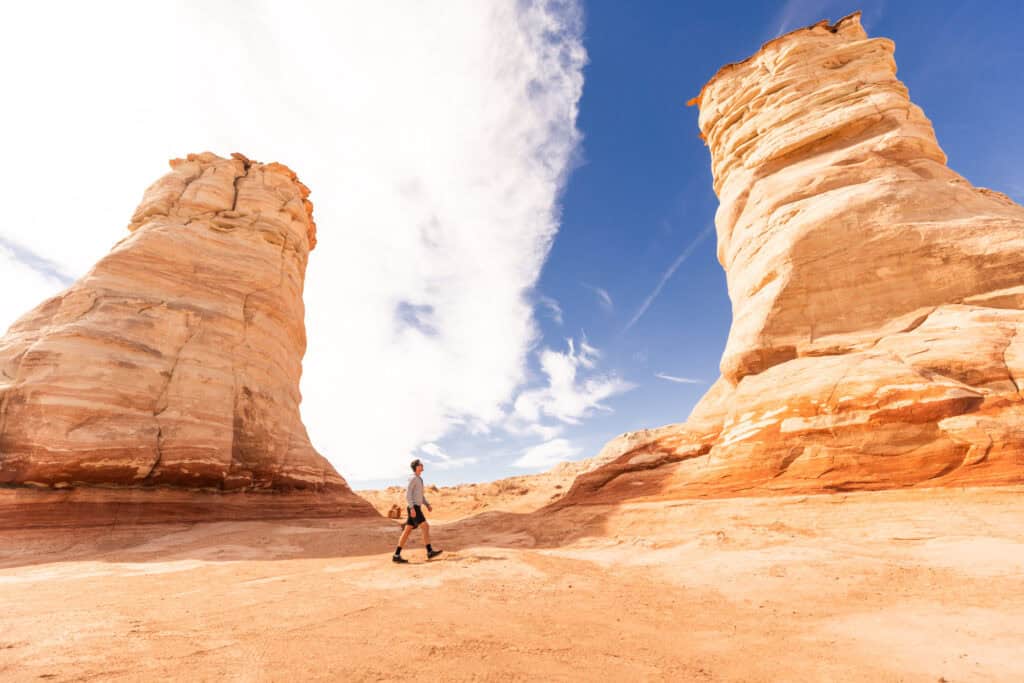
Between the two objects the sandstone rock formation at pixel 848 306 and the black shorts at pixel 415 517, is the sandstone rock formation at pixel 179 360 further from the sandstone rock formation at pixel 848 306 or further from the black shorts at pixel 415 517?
the sandstone rock formation at pixel 848 306

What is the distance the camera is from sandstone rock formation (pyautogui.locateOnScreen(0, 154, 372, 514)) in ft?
39.4

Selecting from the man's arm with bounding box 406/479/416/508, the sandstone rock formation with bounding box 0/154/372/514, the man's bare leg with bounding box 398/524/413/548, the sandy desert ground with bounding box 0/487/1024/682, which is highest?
the sandstone rock formation with bounding box 0/154/372/514

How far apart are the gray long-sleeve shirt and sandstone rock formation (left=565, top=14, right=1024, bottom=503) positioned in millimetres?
6181

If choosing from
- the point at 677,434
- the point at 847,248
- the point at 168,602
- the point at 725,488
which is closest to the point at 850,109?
the point at 847,248

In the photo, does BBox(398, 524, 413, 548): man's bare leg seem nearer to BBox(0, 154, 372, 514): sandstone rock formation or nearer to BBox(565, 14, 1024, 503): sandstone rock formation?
BBox(565, 14, 1024, 503): sandstone rock formation

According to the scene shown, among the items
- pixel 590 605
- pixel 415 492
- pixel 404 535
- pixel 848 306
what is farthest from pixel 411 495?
pixel 848 306

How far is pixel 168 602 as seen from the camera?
195 inches

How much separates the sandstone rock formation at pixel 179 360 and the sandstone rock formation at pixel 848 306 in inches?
409

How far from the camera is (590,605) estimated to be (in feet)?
16.5

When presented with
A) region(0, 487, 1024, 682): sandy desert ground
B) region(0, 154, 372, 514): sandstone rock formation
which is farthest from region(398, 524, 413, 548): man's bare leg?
region(0, 154, 372, 514): sandstone rock formation

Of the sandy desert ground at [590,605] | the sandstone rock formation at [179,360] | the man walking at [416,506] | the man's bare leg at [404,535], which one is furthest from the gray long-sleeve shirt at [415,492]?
the sandstone rock formation at [179,360]

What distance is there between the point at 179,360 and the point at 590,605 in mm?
14501

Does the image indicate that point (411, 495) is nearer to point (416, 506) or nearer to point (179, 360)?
point (416, 506)

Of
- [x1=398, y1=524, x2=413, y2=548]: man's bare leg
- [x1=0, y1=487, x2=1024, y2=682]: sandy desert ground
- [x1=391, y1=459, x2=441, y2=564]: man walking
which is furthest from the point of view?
[x1=391, y1=459, x2=441, y2=564]: man walking
